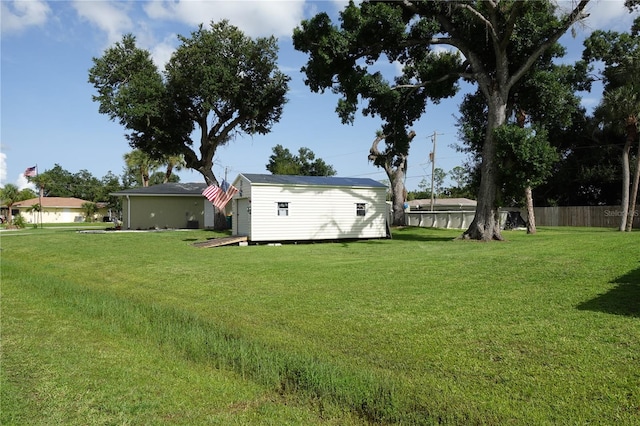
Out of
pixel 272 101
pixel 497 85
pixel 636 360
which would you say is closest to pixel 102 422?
pixel 636 360

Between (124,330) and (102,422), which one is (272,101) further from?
(102,422)

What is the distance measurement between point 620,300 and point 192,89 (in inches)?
1023

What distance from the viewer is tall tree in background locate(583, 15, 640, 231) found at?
25953mm

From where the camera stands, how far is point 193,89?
2836cm

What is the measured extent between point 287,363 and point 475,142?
18.9 m

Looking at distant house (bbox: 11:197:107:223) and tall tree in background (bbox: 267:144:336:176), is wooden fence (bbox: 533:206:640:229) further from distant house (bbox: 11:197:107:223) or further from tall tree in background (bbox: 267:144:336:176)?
distant house (bbox: 11:197:107:223)

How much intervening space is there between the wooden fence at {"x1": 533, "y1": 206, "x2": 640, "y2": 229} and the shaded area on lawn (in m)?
29.7

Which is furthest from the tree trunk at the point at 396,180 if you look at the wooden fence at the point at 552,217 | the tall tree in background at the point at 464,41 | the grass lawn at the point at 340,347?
the grass lawn at the point at 340,347

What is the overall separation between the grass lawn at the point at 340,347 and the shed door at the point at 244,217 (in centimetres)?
1088

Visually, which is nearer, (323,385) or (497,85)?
(323,385)

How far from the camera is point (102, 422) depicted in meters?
4.00

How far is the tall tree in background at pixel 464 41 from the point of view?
19109mm

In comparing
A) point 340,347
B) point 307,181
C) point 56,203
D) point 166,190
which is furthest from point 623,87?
point 56,203

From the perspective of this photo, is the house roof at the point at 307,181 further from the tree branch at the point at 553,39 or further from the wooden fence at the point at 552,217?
the wooden fence at the point at 552,217
